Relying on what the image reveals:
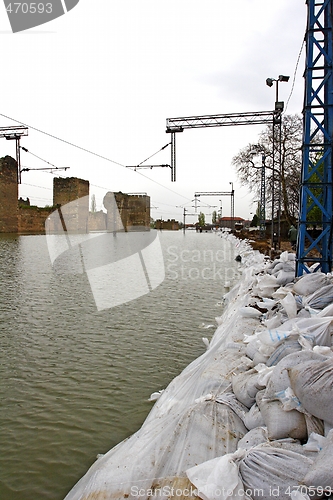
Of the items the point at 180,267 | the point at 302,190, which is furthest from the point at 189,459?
the point at 180,267

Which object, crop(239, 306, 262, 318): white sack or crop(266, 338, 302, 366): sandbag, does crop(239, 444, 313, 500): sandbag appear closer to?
crop(266, 338, 302, 366): sandbag

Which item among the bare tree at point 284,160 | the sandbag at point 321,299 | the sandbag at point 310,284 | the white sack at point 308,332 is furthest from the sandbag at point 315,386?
the bare tree at point 284,160

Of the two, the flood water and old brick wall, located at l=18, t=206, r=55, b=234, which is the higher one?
old brick wall, located at l=18, t=206, r=55, b=234

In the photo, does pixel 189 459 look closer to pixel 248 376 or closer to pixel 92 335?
pixel 248 376

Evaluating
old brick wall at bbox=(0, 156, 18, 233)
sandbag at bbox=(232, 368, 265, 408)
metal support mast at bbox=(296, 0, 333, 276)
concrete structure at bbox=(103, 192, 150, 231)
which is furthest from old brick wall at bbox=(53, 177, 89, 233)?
sandbag at bbox=(232, 368, 265, 408)

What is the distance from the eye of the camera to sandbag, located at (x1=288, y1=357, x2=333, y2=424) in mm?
1844

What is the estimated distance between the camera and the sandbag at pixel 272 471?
1.61 metres

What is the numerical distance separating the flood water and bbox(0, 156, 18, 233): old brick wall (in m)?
26.5

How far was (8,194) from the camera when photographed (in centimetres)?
3300

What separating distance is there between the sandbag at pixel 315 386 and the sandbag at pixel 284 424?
8cm

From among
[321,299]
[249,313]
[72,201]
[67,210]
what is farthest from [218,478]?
[72,201]

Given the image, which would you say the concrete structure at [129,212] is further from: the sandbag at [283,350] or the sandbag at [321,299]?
the sandbag at [283,350]

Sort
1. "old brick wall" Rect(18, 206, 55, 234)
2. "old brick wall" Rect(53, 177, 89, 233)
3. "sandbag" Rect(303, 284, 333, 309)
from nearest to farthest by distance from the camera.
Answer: "sandbag" Rect(303, 284, 333, 309) < "old brick wall" Rect(18, 206, 55, 234) < "old brick wall" Rect(53, 177, 89, 233)

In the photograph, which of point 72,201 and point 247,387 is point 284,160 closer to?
point 247,387
